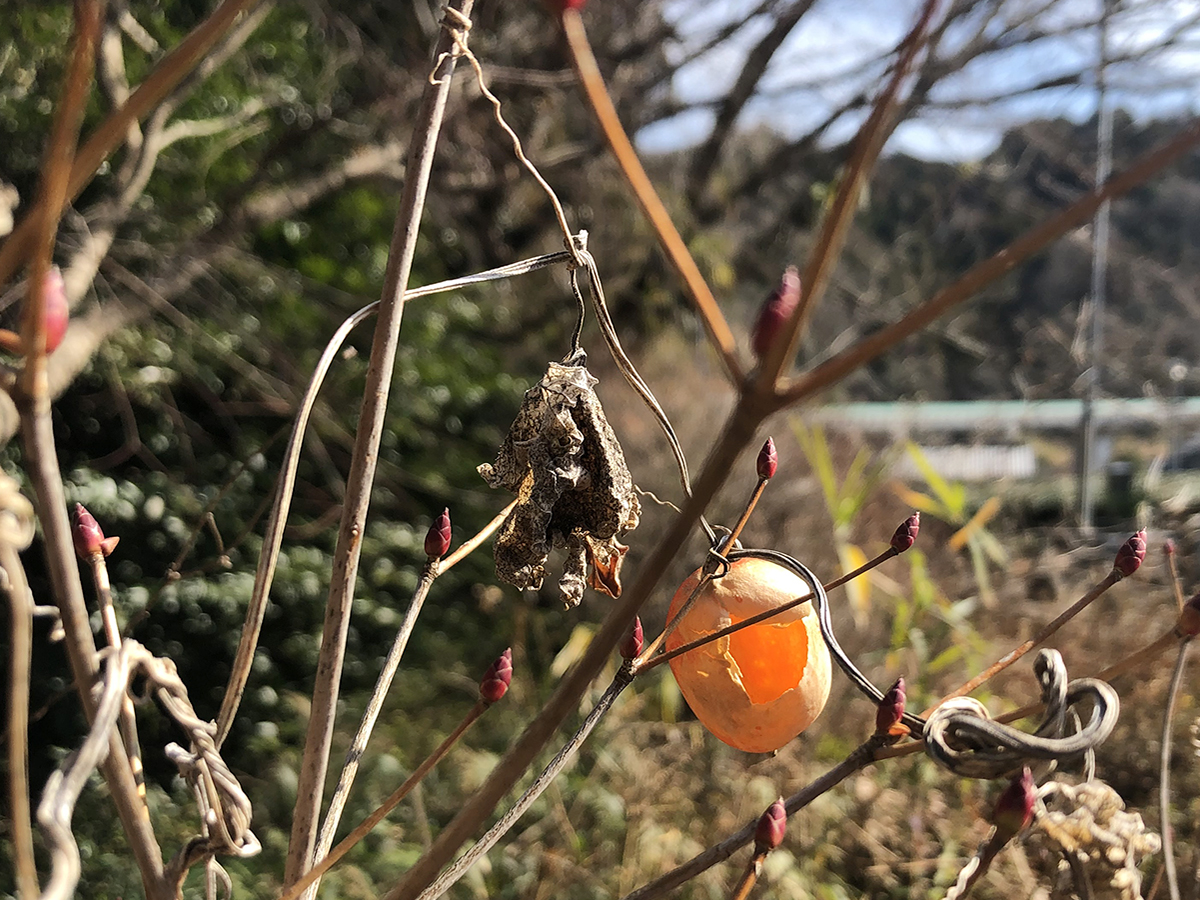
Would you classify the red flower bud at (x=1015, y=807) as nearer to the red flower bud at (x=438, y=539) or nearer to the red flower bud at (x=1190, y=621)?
the red flower bud at (x=1190, y=621)

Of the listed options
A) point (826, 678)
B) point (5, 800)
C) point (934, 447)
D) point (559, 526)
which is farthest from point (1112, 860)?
point (934, 447)

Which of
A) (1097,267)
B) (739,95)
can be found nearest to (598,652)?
(739,95)

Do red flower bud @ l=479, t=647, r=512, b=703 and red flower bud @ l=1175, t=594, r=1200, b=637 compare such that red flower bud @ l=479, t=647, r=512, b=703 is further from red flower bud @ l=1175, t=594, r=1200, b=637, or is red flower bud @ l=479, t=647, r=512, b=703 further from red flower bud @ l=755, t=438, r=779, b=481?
red flower bud @ l=1175, t=594, r=1200, b=637

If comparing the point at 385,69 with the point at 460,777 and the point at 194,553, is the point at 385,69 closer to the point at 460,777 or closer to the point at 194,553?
the point at 194,553

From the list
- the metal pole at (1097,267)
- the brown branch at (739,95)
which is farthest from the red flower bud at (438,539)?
the metal pole at (1097,267)

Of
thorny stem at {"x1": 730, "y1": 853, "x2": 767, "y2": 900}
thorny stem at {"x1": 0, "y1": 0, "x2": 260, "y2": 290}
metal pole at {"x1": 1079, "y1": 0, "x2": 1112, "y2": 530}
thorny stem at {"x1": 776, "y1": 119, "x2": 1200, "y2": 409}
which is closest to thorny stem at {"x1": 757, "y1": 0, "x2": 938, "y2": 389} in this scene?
thorny stem at {"x1": 776, "y1": 119, "x2": 1200, "y2": 409}
